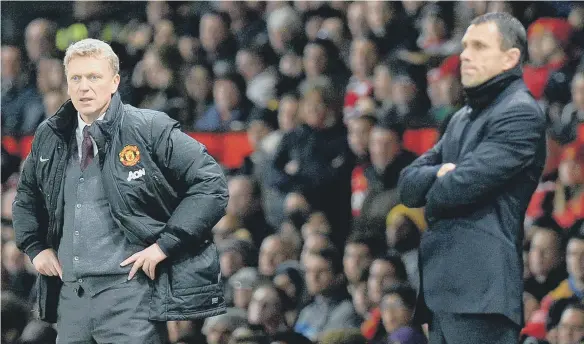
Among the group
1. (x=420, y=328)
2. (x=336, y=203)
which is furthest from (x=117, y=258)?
(x=336, y=203)

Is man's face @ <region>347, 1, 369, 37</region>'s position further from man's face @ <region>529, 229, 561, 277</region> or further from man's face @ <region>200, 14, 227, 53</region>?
man's face @ <region>529, 229, 561, 277</region>

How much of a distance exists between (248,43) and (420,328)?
3.48m

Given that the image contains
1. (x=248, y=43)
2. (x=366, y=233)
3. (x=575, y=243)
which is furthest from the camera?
(x=248, y=43)

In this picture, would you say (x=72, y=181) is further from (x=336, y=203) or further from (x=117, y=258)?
(x=336, y=203)

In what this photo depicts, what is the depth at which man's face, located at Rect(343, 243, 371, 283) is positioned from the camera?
681 centimetres

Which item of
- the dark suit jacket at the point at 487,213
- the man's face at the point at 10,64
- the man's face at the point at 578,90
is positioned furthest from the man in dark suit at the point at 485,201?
the man's face at the point at 10,64

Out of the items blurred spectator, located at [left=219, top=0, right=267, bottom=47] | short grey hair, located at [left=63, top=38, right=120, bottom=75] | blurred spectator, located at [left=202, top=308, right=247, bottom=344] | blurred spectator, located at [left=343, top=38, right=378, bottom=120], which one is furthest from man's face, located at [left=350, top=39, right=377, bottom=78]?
short grey hair, located at [left=63, top=38, right=120, bottom=75]

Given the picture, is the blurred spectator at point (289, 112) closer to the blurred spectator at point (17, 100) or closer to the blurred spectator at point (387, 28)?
the blurred spectator at point (387, 28)

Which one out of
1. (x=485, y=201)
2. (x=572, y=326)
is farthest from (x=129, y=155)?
(x=572, y=326)

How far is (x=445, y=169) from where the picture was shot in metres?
4.47

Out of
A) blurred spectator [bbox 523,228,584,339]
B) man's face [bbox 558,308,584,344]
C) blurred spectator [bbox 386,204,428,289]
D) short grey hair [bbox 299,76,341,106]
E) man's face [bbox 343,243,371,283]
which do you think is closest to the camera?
man's face [bbox 558,308,584,344]

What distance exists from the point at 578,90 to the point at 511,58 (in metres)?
2.23

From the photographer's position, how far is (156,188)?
4.18 metres

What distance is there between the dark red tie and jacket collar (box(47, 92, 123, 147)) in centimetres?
7
